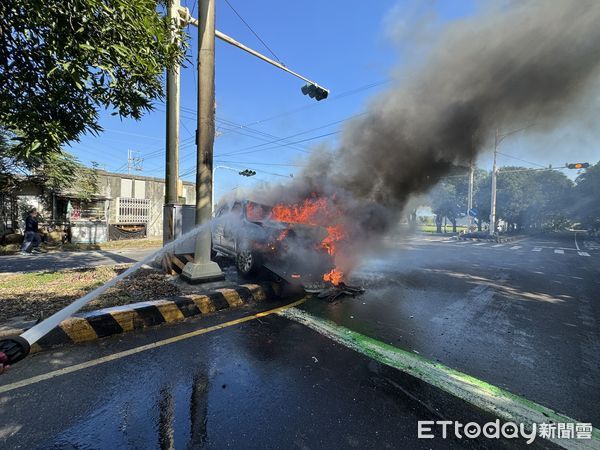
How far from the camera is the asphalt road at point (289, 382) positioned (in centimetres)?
219

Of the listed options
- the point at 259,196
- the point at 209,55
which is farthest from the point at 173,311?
the point at 209,55

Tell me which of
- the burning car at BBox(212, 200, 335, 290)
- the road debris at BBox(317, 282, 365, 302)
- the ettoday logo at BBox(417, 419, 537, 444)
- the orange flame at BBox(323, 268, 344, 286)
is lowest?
the ettoday logo at BBox(417, 419, 537, 444)

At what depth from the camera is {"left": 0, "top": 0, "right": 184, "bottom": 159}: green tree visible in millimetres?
2621

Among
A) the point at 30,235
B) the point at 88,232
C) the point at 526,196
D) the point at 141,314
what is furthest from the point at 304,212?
the point at 526,196

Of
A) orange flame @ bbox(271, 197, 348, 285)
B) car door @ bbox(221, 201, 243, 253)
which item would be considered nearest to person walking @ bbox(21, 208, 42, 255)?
car door @ bbox(221, 201, 243, 253)

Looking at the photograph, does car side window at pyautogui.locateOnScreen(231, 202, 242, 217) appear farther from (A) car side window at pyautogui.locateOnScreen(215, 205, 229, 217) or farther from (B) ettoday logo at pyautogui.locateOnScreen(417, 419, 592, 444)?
(B) ettoday logo at pyautogui.locateOnScreen(417, 419, 592, 444)

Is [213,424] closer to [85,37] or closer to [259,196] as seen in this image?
[85,37]

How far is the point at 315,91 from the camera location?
9352 mm

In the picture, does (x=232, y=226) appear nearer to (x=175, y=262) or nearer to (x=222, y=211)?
(x=222, y=211)

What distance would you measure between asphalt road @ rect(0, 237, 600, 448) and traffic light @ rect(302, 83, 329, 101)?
6916mm

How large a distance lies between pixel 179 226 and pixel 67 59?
484 cm

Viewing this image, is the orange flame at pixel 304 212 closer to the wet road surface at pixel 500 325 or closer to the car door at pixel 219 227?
the wet road surface at pixel 500 325

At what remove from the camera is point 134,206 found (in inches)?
678

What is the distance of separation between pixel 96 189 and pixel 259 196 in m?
11.8
